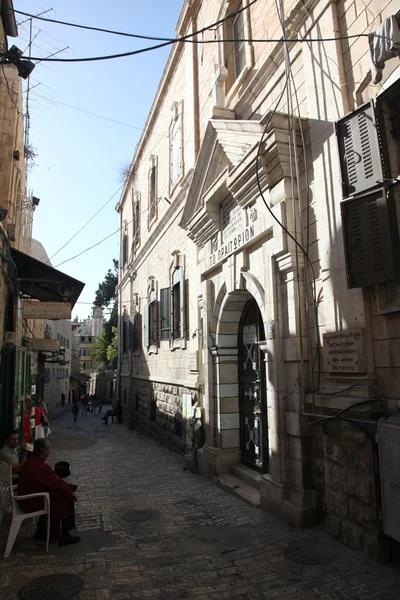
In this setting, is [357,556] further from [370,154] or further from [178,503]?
[370,154]

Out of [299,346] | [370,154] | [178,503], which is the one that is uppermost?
[370,154]

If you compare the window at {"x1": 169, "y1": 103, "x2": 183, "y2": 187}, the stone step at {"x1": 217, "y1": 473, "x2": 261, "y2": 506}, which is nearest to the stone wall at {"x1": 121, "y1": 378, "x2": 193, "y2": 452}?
the stone step at {"x1": 217, "y1": 473, "x2": 261, "y2": 506}

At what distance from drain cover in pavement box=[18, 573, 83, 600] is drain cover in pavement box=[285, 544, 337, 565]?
6.79 feet

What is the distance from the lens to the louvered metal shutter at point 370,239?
13.0 feet

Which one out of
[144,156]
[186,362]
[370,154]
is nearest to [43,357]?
[144,156]

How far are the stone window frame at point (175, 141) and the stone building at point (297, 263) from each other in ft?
5.46

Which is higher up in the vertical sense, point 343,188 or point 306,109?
point 306,109

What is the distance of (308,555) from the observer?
13.7ft

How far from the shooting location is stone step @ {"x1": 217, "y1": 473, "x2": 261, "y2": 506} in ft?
20.1

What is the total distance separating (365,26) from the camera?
4.58 meters

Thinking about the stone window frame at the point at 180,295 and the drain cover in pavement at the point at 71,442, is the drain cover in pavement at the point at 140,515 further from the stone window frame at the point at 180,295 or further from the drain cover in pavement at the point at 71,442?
the drain cover in pavement at the point at 71,442

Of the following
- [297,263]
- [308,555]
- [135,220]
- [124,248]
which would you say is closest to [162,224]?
[135,220]

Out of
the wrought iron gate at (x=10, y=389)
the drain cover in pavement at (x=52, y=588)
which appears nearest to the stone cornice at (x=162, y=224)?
the wrought iron gate at (x=10, y=389)

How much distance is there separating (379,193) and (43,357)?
17.8 metres
